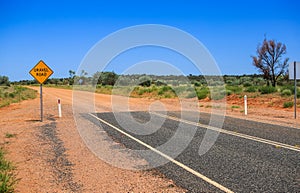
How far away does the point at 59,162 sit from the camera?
7.57m

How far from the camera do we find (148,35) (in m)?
15.8

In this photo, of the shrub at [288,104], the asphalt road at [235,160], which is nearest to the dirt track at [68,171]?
the asphalt road at [235,160]

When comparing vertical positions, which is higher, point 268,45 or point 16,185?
point 268,45

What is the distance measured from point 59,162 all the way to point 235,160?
13.8 ft

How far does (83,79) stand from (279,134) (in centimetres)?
10349

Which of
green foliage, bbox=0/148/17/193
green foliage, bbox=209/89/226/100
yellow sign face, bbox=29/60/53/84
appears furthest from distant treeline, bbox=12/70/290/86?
green foliage, bbox=0/148/17/193

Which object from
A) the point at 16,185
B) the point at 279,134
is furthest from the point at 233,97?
the point at 16,185

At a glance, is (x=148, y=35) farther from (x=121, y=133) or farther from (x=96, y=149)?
(x=96, y=149)

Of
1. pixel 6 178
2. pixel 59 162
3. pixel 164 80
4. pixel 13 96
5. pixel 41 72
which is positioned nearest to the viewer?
pixel 6 178

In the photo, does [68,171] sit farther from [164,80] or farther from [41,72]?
[164,80]

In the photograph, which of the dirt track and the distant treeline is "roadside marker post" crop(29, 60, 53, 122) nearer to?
the dirt track

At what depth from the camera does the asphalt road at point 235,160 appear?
5566 mm

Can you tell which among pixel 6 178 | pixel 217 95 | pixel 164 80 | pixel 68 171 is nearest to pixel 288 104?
pixel 217 95

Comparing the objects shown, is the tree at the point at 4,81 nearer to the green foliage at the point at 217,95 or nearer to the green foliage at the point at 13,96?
the green foliage at the point at 13,96
